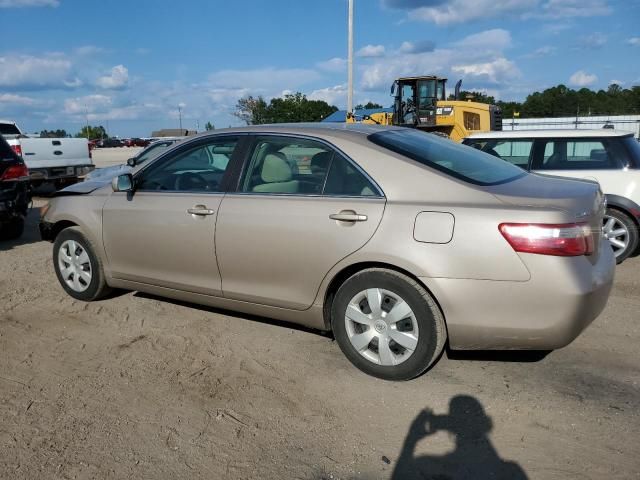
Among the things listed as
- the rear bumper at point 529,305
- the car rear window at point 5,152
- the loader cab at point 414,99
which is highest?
the loader cab at point 414,99

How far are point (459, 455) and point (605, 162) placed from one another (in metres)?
5.19

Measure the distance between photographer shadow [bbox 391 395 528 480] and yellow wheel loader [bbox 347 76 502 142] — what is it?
17.1m

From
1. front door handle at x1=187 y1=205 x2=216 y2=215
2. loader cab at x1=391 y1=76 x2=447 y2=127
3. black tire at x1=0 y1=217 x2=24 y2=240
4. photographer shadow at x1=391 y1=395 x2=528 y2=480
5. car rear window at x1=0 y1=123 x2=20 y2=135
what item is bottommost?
photographer shadow at x1=391 y1=395 x2=528 y2=480

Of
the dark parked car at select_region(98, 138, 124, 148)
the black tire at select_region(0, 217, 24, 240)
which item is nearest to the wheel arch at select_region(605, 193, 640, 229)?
the black tire at select_region(0, 217, 24, 240)

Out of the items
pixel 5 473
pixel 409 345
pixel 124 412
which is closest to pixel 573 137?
pixel 409 345

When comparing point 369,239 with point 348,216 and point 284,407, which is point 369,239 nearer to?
point 348,216

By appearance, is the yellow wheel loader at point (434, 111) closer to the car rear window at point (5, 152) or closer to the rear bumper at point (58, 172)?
the rear bumper at point (58, 172)

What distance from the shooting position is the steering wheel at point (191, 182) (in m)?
4.43

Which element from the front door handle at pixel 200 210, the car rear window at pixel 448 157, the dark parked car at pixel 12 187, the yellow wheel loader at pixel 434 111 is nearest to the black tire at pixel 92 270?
the front door handle at pixel 200 210

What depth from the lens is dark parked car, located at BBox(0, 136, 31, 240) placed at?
7.55m

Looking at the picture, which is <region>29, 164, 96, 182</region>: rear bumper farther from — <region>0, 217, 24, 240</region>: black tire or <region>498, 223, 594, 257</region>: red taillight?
<region>498, 223, 594, 257</region>: red taillight

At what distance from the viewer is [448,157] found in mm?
3895

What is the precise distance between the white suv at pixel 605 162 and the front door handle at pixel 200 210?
184 inches

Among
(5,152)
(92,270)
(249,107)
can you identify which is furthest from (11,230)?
(249,107)
